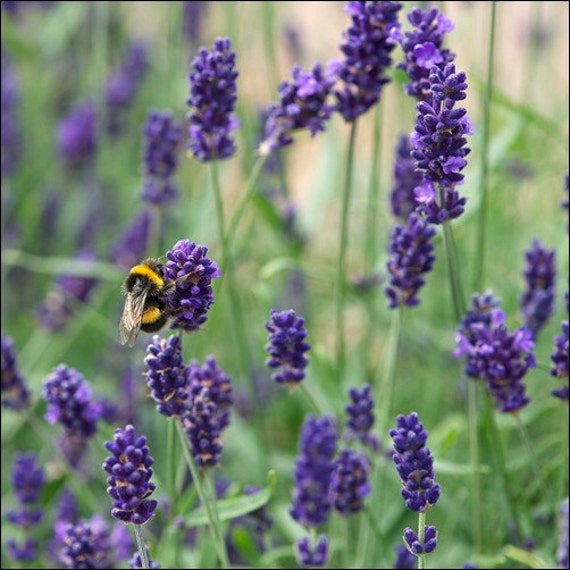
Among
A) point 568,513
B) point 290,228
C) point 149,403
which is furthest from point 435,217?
point 149,403

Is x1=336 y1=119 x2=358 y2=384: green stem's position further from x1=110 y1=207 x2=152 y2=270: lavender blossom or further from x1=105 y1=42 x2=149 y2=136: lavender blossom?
x1=105 y1=42 x2=149 y2=136: lavender blossom

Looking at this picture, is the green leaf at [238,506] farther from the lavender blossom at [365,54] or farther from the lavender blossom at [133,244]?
the lavender blossom at [133,244]

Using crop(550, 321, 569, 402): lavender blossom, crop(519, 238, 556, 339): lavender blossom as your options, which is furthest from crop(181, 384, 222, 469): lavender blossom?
crop(519, 238, 556, 339): lavender blossom

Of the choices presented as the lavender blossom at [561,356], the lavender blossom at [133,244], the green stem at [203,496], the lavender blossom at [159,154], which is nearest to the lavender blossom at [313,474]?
the green stem at [203,496]

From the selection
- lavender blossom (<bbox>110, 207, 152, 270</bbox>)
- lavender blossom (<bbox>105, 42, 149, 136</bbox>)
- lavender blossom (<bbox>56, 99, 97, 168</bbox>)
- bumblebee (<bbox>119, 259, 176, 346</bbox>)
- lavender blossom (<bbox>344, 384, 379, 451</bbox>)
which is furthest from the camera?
lavender blossom (<bbox>105, 42, 149, 136</bbox>)

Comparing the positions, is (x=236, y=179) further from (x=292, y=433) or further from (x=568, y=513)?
(x=568, y=513)

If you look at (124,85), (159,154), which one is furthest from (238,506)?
(124,85)
